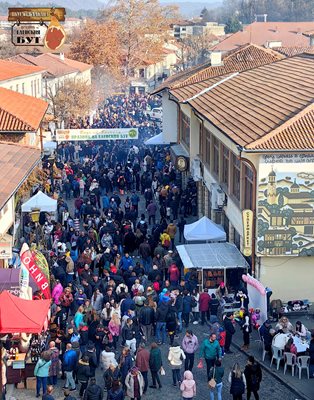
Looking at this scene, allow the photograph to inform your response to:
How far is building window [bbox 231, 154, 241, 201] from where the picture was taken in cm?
2472

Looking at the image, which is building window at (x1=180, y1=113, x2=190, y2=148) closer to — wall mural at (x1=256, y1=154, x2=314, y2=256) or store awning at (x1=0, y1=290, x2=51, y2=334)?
wall mural at (x1=256, y1=154, x2=314, y2=256)

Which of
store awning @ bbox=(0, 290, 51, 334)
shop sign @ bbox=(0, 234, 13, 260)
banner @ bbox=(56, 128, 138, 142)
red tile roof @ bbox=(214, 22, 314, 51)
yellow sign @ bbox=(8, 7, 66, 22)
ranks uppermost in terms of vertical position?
red tile roof @ bbox=(214, 22, 314, 51)

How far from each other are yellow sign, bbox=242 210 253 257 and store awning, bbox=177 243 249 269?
90 cm

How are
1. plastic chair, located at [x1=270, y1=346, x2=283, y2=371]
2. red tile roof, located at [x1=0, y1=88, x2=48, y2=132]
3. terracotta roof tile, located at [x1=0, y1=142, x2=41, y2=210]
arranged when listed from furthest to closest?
1. red tile roof, located at [x1=0, y1=88, x2=48, y2=132]
2. terracotta roof tile, located at [x1=0, y1=142, x2=41, y2=210]
3. plastic chair, located at [x1=270, y1=346, x2=283, y2=371]

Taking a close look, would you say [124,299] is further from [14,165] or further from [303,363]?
[14,165]

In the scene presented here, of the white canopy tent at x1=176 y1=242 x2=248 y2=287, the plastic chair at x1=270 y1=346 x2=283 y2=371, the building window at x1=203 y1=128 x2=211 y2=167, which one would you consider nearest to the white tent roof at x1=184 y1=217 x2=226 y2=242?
the white canopy tent at x1=176 y1=242 x2=248 y2=287

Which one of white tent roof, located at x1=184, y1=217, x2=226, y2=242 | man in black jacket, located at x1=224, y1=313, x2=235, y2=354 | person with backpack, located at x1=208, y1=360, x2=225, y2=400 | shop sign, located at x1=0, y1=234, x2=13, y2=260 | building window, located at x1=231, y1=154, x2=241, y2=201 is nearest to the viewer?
person with backpack, located at x1=208, y1=360, x2=225, y2=400

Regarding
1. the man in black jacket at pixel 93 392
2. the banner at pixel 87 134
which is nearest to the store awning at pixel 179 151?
the banner at pixel 87 134

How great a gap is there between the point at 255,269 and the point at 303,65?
11.6 meters

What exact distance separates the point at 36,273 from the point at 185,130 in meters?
18.8

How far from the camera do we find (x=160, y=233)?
90.0 feet

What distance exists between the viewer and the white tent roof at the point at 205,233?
83.1 feet

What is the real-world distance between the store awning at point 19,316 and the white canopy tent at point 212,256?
21.8ft

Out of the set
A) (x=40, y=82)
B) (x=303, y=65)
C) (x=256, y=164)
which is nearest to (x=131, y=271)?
(x=256, y=164)
